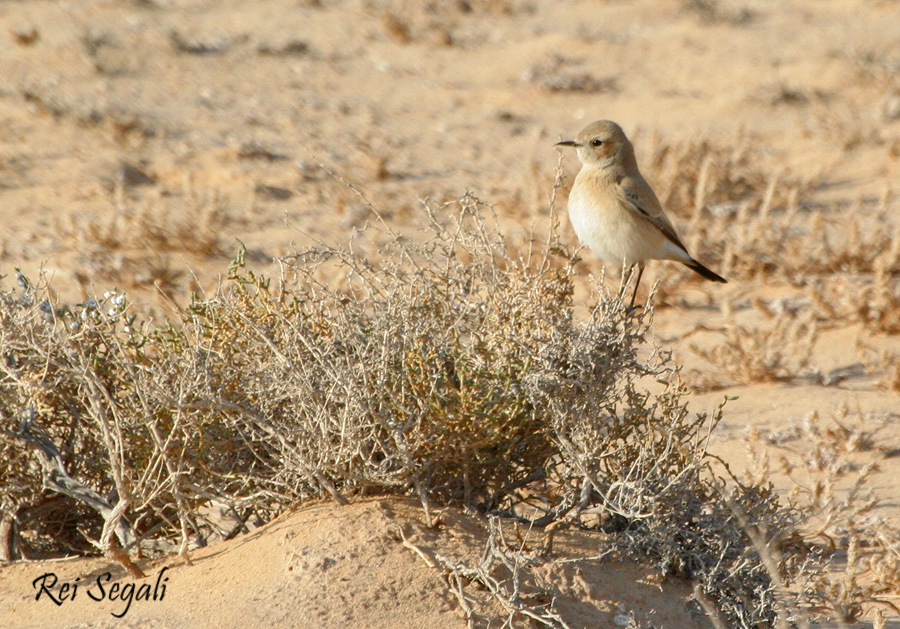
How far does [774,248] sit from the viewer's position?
752 cm

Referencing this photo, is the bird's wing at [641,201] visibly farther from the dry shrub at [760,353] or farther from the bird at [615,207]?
the dry shrub at [760,353]

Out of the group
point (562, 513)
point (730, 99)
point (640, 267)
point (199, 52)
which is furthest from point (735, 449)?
point (199, 52)

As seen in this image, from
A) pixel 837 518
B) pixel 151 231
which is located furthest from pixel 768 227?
pixel 151 231

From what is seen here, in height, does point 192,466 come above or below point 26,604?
above

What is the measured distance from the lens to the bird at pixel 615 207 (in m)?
5.02

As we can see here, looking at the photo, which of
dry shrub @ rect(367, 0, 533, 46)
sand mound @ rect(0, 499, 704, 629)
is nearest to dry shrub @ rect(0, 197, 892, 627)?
sand mound @ rect(0, 499, 704, 629)

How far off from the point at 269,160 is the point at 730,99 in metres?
5.21

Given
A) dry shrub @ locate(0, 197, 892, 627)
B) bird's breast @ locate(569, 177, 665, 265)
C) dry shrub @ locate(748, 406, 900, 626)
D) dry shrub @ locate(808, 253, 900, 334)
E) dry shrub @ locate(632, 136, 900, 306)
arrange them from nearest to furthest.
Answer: dry shrub @ locate(0, 197, 892, 627), dry shrub @ locate(748, 406, 900, 626), bird's breast @ locate(569, 177, 665, 265), dry shrub @ locate(808, 253, 900, 334), dry shrub @ locate(632, 136, 900, 306)

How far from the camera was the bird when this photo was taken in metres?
5.02

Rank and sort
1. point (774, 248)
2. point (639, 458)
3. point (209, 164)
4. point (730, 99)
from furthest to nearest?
point (730, 99) < point (209, 164) < point (774, 248) < point (639, 458)

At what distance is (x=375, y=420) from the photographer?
3.42 meters

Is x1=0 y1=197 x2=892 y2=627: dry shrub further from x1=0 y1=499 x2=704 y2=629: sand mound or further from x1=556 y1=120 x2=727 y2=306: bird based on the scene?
x1=556 y1=120 x2=727 y2=306: bird

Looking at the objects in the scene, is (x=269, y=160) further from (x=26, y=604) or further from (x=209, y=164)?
(x=26, y=604)

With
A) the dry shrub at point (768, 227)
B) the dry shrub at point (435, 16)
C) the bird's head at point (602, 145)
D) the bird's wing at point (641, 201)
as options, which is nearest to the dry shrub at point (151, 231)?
the dry shrub at point (768, 227)
